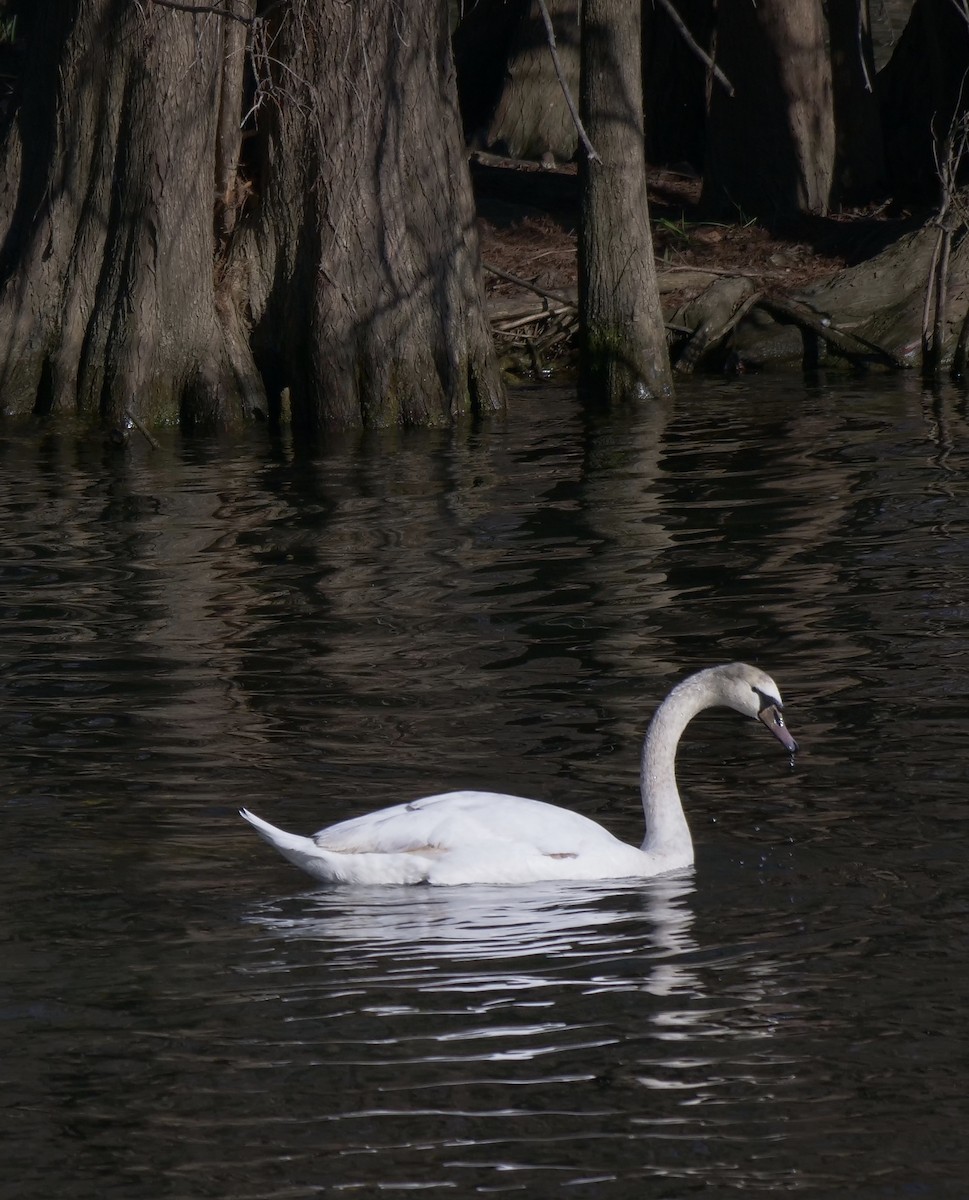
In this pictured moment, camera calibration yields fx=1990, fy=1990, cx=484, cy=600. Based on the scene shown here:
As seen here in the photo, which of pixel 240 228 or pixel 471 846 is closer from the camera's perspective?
pixel 471 846

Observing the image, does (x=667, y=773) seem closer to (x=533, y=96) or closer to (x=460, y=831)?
(x=460, y=831)

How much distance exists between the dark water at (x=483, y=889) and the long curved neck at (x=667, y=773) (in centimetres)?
13

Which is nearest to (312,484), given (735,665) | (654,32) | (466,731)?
(466,731)

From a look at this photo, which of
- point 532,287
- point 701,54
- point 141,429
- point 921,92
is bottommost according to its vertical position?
point 141,429

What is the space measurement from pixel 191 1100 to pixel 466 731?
3337 millimetres

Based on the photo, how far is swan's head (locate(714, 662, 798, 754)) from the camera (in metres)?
6.41

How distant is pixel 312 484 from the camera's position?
13977 millimetres

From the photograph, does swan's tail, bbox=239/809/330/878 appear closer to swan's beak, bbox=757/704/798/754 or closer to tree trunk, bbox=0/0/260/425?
swan's beak, bbox=757/704/798/754

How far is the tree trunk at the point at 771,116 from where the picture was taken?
23031 millimetres

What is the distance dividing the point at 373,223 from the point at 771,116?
875 cm

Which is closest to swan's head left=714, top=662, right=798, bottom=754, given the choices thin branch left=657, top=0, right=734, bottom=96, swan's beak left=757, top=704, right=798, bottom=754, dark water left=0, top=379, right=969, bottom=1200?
swan's beak left=757, top=704, right=798, bottom=754

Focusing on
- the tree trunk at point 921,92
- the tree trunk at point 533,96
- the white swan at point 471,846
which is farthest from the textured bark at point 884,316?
the white swan at point 471,846

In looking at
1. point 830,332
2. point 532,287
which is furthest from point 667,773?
point 830,332

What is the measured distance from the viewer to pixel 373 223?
16.2 m
